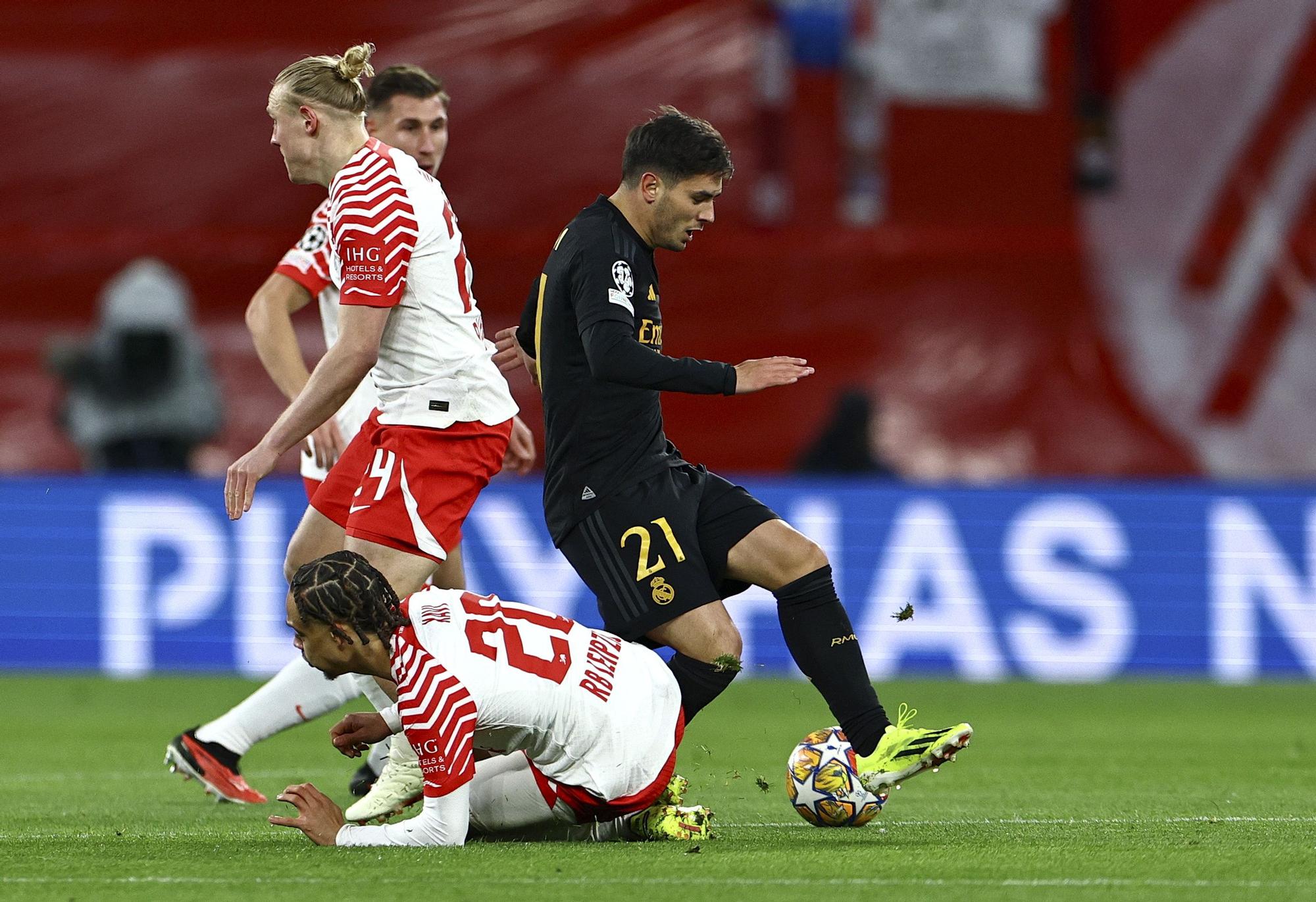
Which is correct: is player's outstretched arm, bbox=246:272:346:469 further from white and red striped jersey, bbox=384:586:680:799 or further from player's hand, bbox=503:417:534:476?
white and red striped jersey, bbox=384:586:680:799

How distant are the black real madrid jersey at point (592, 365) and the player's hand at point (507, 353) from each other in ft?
0.87

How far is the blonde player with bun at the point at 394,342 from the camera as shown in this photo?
548cm

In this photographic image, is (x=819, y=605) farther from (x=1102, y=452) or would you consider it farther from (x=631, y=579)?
(x=1102, y=452)

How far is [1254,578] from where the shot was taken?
1074cm

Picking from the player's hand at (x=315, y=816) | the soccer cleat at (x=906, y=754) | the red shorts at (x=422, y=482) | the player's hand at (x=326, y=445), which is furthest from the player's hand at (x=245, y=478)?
the soccer cleat at (x=906, y=754)

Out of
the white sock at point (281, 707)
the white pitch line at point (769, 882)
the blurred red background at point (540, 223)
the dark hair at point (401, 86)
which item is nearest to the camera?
the white pitch line at point (769, 882)

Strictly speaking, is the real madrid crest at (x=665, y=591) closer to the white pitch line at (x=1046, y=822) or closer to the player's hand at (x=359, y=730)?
the white pitch line at (x=1046, y=822)

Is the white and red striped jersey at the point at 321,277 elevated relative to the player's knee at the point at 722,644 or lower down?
elevated

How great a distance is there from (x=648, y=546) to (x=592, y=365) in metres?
0.51

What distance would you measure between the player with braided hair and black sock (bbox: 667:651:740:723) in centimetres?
15

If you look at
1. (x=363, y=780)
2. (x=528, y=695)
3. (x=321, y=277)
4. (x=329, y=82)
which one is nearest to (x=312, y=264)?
(x=321, y=277)

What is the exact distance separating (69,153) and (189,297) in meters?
1.12

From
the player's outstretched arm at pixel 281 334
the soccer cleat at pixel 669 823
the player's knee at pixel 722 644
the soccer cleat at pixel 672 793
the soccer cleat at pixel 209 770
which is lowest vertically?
the soccer cleat at pixel 209 770

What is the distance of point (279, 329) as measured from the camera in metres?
6.46
